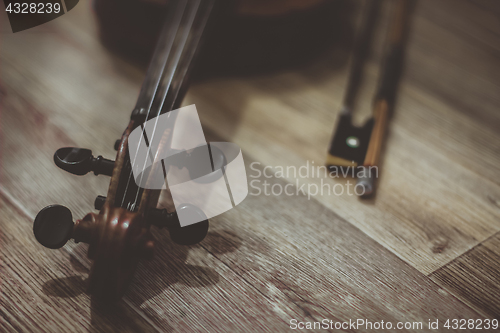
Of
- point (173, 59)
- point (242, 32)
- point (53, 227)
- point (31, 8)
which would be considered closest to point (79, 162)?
point (53, 227)

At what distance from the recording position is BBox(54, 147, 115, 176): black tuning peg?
1.64ft

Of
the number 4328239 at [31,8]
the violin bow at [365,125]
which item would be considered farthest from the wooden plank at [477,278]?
the number 4328239 at [31,8]

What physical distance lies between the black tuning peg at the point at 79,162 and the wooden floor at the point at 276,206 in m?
0.15

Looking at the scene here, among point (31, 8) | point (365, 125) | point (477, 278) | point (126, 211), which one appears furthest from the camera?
point (31, 8)

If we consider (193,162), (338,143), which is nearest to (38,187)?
(193,162)

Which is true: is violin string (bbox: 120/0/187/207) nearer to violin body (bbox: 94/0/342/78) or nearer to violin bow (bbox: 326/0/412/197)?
violin body (bbox: 94/0/342/78)

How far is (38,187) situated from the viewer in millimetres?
666

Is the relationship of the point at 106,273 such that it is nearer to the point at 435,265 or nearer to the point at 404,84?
the point at 435,265

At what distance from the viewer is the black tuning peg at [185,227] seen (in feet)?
1.55

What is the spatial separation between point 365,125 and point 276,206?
0.27m

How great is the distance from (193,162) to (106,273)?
0.64 ft

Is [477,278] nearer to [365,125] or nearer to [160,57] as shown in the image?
[365,125]

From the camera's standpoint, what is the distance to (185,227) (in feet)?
1.56

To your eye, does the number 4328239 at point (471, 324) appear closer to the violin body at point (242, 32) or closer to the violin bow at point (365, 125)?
the violin bow at point (365, 125)
